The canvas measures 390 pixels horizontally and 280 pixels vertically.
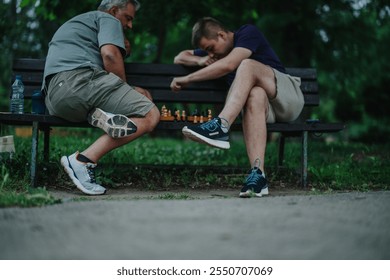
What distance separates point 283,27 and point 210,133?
22.3 feet

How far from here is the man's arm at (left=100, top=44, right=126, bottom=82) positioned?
4461 millimetres

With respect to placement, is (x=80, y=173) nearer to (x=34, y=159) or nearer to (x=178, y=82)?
(x=34, y=159)

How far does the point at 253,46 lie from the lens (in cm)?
479

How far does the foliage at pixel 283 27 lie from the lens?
8.43 metres

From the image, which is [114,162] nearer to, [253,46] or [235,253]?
[253,46]

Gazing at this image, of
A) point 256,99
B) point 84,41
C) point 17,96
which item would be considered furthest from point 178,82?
point 17,96

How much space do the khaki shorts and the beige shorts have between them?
113 centimetres

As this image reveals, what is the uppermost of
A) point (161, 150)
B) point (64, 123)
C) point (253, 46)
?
point (253, 46)

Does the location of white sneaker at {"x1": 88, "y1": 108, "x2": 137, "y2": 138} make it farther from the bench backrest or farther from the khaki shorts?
the bench backrest

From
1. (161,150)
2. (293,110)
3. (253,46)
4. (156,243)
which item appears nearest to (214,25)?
(253,46)

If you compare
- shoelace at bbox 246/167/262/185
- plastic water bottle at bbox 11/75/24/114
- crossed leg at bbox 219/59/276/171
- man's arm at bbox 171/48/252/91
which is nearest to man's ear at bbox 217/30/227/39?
man's arm at bbox 171/48/252/91

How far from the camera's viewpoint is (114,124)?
4.28m

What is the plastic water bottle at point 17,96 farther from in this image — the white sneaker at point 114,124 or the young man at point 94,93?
the white sneaker at point 114,124
